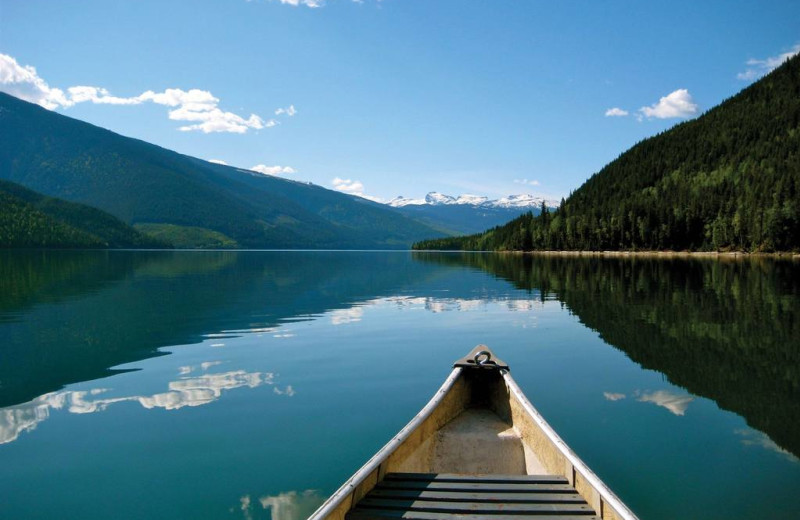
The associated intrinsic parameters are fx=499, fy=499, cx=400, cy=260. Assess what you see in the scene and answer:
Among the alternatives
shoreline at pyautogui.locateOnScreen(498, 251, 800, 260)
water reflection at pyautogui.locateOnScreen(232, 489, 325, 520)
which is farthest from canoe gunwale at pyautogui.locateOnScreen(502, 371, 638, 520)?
shoreline at pyautogui.locateOnScreen(498, 251, 800, 260)

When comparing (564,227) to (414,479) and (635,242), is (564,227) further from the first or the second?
(414,479)

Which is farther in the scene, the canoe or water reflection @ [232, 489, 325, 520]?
water reflection @ [232, 489, 325, 520]

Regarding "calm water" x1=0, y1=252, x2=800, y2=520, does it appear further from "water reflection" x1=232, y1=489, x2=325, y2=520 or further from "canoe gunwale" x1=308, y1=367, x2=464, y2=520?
"canoe gunwale" x1=308, y1=367, x2=464, y2=520

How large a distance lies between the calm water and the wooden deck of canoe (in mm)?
2440

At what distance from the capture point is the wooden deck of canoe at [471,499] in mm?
7484

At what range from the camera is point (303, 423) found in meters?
14.4

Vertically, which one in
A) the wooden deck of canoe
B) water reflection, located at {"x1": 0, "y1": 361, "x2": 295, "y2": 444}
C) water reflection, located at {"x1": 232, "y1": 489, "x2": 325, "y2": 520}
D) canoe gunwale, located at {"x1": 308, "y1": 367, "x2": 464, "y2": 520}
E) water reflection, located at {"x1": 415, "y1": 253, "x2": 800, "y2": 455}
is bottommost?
water reflection, located at {"x1": 232, "y1": 489, "x2": 325, "y2": 520}

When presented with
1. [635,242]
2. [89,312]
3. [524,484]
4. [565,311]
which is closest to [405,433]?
[524,484]

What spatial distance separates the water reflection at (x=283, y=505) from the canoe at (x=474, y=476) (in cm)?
198

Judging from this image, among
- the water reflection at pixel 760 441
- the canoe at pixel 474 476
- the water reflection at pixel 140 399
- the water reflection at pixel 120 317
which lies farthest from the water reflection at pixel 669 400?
the water reflection at pixel 120 317

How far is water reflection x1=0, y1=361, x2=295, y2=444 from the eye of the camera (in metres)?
14.5

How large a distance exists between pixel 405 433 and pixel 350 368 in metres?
11.8

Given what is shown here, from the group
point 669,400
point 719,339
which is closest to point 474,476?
point 669,400

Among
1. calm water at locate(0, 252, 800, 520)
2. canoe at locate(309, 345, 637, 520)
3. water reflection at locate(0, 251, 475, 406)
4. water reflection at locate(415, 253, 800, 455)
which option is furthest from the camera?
water reflection at locate(0, 251, 475, 406)
